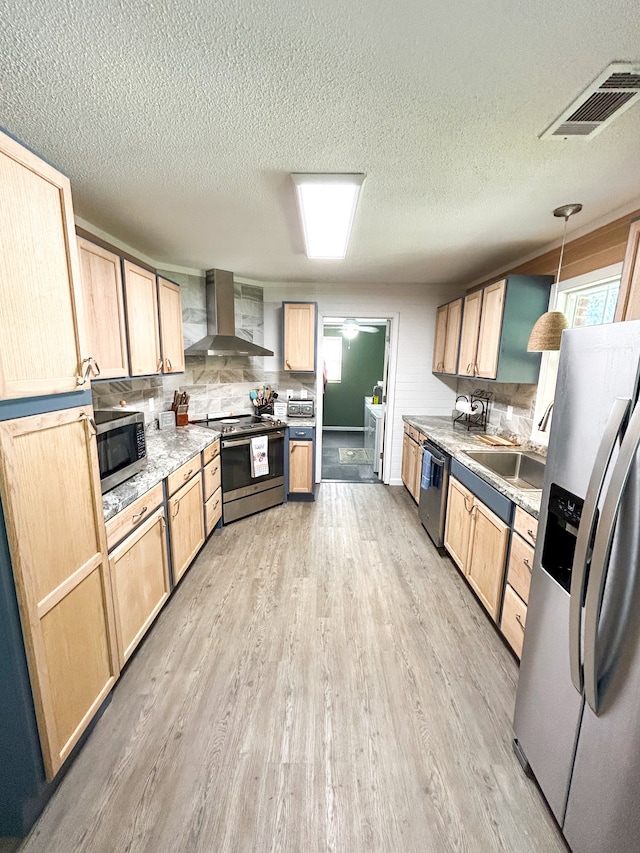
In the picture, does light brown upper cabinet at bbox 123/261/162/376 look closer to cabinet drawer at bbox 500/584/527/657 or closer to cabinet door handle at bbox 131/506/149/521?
cabinet door handle at bbox 131/506/149/521

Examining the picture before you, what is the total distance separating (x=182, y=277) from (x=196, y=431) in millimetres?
1645

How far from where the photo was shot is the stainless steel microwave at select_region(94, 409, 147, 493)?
5.43 feet

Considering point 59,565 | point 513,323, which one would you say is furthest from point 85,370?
point 513,323

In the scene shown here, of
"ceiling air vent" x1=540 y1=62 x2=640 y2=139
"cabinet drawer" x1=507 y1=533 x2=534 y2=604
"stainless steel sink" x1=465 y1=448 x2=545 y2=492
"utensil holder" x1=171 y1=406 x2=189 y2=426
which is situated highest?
"ceiling air vent" x1=540 y1=62 x2=640 y2=139

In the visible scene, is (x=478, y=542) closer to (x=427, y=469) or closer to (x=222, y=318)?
(x=427, y=469)

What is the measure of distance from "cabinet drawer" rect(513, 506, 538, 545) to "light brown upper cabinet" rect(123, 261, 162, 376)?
2539 millimetres

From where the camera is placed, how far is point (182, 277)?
3389mm

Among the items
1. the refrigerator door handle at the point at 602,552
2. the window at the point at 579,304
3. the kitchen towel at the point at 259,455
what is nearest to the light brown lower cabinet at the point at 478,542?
the window at the point at 579,304

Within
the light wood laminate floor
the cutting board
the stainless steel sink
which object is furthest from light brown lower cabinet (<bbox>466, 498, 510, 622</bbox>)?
the cutting board

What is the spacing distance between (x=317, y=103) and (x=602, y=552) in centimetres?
175

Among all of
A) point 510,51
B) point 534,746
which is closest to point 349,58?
point 510,51

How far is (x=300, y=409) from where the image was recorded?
3.91 m

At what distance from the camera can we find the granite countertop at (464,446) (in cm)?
170

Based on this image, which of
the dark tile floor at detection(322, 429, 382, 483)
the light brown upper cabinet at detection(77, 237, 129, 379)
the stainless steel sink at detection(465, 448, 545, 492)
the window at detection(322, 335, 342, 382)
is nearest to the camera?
the light brown upper cabinet at detection(77, 237, 129, 379)
